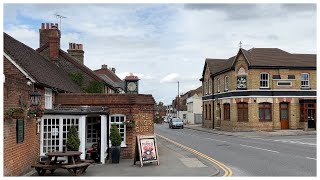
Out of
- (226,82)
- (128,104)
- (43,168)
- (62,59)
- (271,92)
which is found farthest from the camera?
(226,82)

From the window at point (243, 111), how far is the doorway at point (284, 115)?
3543 mm

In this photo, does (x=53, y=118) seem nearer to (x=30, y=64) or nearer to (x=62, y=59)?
(x=30, y=64)

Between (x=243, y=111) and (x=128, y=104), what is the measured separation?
2669cm

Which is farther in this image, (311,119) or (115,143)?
(311,119)

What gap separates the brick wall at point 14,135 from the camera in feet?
38.4

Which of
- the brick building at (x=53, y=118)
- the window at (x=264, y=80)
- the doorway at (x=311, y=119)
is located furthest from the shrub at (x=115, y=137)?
the doorway at (x=311, y=119)

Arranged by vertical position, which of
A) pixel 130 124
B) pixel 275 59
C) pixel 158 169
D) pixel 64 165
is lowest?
pixel 158 169

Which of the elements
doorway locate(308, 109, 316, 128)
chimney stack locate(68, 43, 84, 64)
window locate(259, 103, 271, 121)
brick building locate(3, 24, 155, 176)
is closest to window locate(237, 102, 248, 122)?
window locate(259, 103, 271, 121)

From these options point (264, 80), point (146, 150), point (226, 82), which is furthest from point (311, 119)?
point (146, 150)

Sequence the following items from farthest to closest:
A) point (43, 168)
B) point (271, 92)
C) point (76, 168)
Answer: point (271, 92)
point (76, 168)
point (43, 168)

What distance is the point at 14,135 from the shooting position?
1242 centimetres

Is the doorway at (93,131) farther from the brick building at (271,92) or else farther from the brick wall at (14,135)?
the brick building at (271,92)

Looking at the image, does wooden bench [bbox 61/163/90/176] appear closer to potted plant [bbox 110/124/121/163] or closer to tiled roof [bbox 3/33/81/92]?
potted plant [bbox 110/124/121/163]

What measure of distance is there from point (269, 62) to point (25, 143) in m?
33.4
